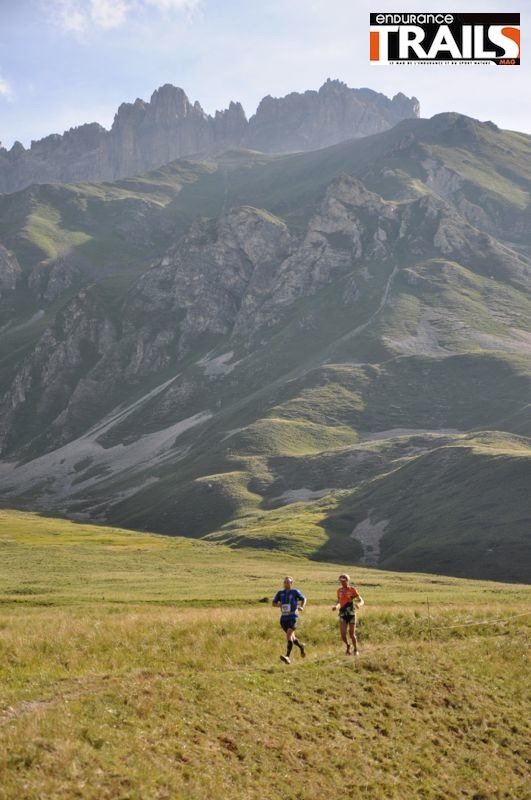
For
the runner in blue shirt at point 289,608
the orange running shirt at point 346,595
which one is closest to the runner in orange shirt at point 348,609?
the orange running shirt at point 346,595

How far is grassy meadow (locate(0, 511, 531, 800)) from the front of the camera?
23516 mm

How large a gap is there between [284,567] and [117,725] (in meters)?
81.2

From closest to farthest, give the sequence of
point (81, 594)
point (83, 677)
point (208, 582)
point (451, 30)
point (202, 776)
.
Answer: point (202, 776)
point (83, 677)
point (81, 594)
point (208, 582)
point (451, 30)

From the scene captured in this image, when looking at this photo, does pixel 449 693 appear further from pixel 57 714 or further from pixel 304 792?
pixel 57 714

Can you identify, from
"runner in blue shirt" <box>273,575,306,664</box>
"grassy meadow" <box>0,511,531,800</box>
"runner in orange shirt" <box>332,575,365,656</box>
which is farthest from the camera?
"runner in orange shirt" <box>332,575,365,656</box>

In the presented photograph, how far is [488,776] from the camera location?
29594 mm

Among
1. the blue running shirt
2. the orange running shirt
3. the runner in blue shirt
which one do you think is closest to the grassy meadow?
the runner in blue shirt

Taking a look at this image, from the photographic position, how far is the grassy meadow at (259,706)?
23516mm

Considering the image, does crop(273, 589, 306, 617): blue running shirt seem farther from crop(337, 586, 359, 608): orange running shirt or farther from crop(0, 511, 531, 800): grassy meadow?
crop(0, 511, 531, 800): grassy meadow

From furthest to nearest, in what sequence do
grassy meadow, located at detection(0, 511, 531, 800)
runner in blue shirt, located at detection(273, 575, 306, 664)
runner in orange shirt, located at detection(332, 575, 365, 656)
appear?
runner in orange shirt, located at detection(332, 575, 365, 656), runner in blue shirt, located at detection(273, 575, 306, 664), grassy meadow, located at detection(0, 511, 531, 800)

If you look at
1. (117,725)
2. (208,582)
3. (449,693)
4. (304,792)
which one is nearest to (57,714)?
(117,725)

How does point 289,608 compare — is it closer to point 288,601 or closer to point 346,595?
point 288,601

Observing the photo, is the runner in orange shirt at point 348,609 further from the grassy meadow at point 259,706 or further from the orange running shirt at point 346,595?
the grassy meadow at point 259,706

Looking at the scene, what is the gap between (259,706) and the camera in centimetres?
2884
